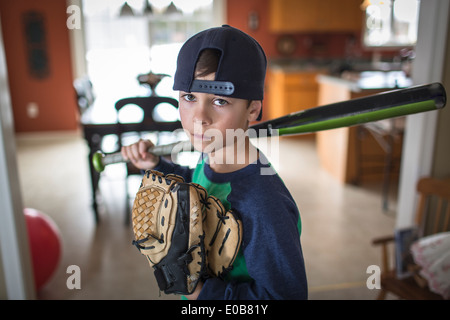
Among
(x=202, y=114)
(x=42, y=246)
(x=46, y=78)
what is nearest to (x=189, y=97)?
(x=202, y=114)

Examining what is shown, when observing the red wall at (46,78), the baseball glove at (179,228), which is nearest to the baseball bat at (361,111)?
the baseball glove at (179,228)

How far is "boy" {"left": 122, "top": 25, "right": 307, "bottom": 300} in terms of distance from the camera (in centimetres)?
41

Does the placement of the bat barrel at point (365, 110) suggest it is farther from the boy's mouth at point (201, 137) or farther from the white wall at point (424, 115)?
the white wall at point (424, 115)

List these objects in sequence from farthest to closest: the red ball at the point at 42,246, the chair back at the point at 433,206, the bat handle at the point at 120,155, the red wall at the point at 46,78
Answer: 1. the red wall at the point at 46,78
2. the red ball at the point at 42,246
3. the chair back at the point at 433,206
4. the bat handle at the point at 120,155

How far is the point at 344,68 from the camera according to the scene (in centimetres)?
337

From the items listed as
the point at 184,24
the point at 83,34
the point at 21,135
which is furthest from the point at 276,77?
the point at 184,24

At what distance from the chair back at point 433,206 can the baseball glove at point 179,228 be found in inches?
41.2

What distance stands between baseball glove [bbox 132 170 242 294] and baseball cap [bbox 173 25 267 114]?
4.3 inches

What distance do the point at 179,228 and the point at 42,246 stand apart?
1.37 metres

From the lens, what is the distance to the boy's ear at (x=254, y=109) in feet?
1.45

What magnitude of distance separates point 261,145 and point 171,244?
6.5 inches

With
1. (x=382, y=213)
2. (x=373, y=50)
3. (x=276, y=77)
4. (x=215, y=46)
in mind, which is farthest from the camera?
(x=373, y=50)

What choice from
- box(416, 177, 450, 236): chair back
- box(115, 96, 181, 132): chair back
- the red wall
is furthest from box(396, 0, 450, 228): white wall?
the red wall
